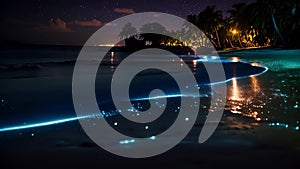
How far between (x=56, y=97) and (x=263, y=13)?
39650 mm

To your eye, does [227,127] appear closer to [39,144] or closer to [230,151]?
[230,151]

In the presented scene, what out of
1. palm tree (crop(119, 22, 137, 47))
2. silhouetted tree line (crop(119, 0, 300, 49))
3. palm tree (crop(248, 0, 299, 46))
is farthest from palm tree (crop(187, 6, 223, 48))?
palm tree (crop(119, 22, 137, 47))

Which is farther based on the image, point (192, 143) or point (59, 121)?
point (59, 121)

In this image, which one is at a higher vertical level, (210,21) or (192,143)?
(210,21)

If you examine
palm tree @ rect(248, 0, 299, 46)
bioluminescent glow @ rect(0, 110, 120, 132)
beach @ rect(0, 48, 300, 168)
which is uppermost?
palm tree @ rect(248, 0, 299, 46)

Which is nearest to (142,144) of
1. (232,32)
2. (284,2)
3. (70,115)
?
(70,115)

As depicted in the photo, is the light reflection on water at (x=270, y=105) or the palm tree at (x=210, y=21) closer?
the light reflection on water at (x=270, y=105)

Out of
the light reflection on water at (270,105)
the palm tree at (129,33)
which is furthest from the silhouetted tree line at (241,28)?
the light reflection on water at (270,105)

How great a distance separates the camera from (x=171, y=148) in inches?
127

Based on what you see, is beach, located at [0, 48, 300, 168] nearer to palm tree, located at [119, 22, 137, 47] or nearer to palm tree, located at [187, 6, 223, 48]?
palm tree, located at [187, 6, 223, 48]

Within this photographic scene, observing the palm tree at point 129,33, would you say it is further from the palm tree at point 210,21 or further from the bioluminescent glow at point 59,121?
the bioluminescent glow at point 59,121

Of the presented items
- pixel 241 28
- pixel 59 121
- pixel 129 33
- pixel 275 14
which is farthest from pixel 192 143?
pixel 129 33

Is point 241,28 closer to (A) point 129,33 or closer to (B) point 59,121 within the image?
(B) point 59,121

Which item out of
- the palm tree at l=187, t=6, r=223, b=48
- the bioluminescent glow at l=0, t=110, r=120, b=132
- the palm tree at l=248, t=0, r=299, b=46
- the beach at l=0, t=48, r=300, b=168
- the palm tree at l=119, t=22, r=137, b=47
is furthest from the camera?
the palm tree at l=119, t=22, r=137, b=47
